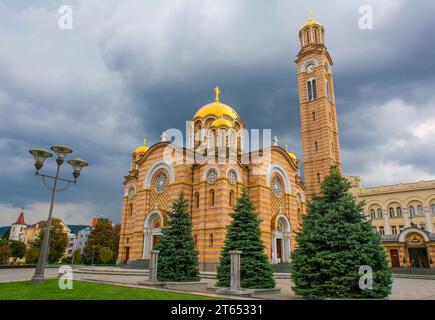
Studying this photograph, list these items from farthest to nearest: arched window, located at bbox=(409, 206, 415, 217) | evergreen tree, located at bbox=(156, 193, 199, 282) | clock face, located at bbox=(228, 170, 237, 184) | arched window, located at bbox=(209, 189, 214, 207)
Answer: arched window, located at bbox=(409, 206, 415, 217) < clock face, located at bbox=(228, 170, 237, 184) < arched window, located at bbox=(209, 189, 214, 207) < evergreen tree, located at bbox=(156, 193, 199, 282)

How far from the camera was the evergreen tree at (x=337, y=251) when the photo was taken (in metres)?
9.27

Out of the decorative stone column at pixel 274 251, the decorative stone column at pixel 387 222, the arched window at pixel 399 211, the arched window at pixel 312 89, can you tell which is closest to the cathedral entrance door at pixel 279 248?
the decorative stone column at pixel 274 251

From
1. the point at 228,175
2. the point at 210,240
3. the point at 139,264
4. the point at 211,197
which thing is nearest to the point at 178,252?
the point at 210,240

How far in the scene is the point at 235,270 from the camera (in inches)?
452

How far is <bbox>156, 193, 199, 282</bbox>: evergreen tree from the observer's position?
15.1 m

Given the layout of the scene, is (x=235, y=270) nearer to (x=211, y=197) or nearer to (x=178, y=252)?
(x=178, y=252)

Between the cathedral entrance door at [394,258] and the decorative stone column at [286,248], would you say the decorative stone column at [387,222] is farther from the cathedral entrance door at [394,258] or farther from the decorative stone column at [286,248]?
the decorative stone column at [286,248]

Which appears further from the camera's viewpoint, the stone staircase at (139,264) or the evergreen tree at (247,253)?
the stone staircase at (139,264)

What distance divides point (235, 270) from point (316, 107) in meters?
26.2

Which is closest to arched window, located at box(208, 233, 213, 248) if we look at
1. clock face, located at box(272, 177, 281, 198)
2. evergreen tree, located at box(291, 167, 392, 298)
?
clock face, located at box(272, 177, 281, 198)

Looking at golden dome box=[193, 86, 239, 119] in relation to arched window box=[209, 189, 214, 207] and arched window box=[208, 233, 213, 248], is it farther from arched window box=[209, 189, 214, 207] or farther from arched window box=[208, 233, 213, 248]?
arched window box=[208, 233, 213, 248]

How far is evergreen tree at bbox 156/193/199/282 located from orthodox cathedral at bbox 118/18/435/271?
692 centimetres
